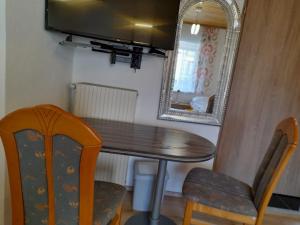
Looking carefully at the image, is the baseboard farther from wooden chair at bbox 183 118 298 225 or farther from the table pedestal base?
the table pedestal base

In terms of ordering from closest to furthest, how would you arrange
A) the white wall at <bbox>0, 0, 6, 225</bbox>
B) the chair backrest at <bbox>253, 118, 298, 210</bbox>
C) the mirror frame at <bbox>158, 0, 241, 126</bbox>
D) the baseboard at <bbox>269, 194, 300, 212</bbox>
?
the white wall at <bbox>0, 0, 6, 225</bbox>
the chair backrest at <bbox>253, 118, 298, 210</bbox>
the mirror frame at <bbox>158, 0, 241, 126</bbox>
the baseboard at <bbox>269, 194, 300, 212</bbox>

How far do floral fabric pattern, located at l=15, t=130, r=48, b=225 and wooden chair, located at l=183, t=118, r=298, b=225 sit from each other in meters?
0.87

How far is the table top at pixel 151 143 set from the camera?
4.70ft

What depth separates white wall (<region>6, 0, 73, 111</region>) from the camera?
1.28 meters

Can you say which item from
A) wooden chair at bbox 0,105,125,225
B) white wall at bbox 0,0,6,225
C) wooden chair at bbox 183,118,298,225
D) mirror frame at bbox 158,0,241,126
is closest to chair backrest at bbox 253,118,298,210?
wooden chair at bbox 183,118,298,225

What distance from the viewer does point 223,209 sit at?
151 cm

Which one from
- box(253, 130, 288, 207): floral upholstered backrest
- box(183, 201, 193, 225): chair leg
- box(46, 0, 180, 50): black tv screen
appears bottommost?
box(183, 201, 193, 225): chair leg

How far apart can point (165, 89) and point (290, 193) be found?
1.72 m

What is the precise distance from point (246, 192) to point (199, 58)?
1.16 m

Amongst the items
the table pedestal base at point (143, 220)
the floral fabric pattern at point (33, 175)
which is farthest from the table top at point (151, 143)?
the table pedestal base at point (143, 220)

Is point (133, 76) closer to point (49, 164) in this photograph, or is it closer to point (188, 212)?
point (188, 212)

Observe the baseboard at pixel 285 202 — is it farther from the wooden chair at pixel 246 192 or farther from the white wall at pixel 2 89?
the white wall at pixel 2 89

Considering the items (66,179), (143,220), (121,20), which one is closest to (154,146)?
(66,179)

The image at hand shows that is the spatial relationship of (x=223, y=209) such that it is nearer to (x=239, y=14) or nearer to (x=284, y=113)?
(x=284, y=113)
